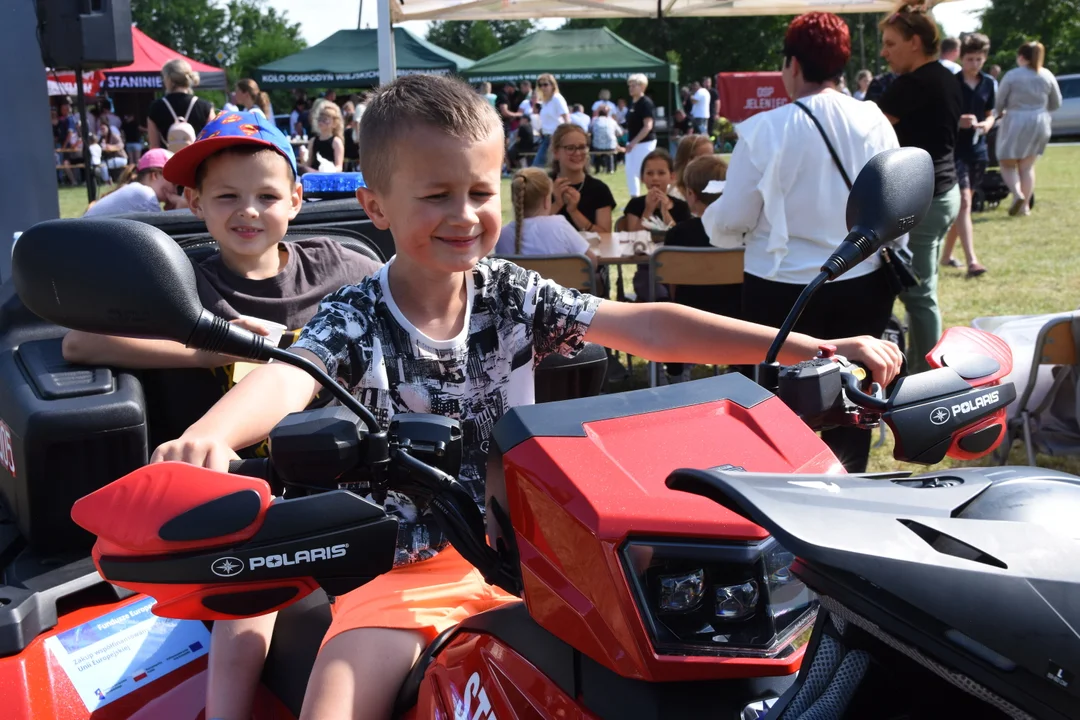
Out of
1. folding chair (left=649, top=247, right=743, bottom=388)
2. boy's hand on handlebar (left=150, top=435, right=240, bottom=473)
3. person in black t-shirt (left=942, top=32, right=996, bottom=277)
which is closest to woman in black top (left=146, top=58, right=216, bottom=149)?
folding chair (left=649, top=247, right=743, bottom=388)

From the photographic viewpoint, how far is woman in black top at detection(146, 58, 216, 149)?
8.27m

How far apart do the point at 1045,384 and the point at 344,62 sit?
89.4 ft

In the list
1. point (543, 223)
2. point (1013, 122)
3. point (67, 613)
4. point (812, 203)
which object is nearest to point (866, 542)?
point (67, 613)

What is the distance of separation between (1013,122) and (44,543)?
12.5 meters

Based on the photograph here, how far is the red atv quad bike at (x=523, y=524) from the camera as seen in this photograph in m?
1.03

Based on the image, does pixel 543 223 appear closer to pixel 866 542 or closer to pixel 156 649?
pixel 156 649

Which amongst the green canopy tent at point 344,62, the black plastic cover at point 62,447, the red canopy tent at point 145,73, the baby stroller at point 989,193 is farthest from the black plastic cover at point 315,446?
the red canopy tent at point 145,73

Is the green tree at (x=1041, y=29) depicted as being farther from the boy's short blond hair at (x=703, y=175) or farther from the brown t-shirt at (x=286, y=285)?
the brown t-shirt at (x=286, y=285)

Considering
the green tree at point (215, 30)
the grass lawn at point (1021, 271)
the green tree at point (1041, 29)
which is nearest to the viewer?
the grass lawn at point (1021, 271)

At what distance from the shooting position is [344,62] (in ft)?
96.4

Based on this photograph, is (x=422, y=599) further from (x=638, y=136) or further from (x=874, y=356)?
(x=638, y=136)

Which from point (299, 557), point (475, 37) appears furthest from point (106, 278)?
point (475, 37)

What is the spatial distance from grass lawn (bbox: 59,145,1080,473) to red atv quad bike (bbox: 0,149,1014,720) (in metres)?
4.12

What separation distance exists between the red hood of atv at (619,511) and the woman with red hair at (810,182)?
115 inches
